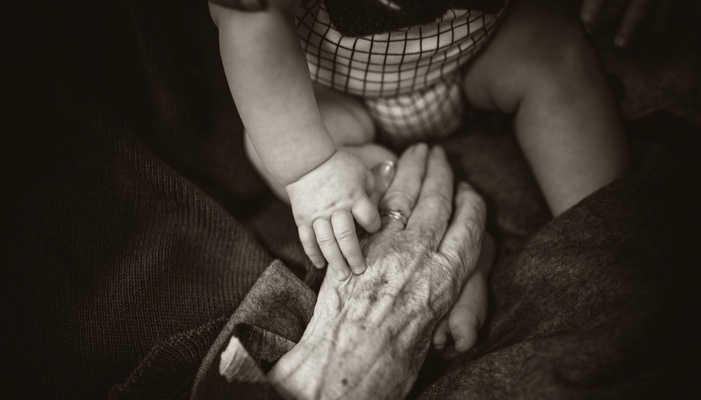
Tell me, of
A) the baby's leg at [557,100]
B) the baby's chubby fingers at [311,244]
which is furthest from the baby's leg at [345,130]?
the baby's leg at [557,100]

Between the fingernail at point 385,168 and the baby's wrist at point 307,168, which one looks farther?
the fingernail at point 385,168

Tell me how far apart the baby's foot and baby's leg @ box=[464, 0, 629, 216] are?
0.19 meters

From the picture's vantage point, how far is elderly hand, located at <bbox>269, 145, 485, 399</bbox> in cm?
48

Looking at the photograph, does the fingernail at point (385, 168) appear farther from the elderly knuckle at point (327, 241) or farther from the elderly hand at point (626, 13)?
the elderly hand at point (626, 13)

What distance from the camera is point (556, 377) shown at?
1.37ft

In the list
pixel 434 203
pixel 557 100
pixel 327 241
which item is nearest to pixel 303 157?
pixel 327 241

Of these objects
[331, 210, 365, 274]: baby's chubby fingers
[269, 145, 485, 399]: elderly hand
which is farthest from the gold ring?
[331, 210, 365, 274]: baby's chubby fingers

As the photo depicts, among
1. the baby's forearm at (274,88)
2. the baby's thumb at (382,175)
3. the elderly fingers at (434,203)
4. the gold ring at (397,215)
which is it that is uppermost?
the baby's forearm at (274,88)

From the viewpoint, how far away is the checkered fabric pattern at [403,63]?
0.67 m

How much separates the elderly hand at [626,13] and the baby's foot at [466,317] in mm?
402

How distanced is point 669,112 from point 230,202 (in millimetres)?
722

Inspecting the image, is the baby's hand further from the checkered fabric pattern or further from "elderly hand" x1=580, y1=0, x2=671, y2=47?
"elderly hand" x1=580, y1=0, x2=671, y2=47

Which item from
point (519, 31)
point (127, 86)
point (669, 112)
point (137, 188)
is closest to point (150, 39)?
point (127, 86)

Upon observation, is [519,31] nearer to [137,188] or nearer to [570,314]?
[570,314]
